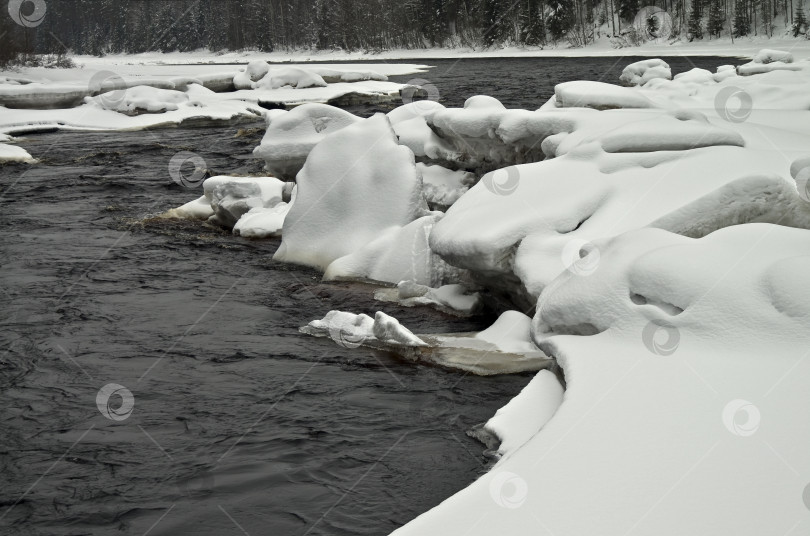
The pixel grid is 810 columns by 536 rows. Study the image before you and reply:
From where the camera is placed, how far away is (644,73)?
95.1ft

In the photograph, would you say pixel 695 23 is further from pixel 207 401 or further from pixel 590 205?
pixel 207 401

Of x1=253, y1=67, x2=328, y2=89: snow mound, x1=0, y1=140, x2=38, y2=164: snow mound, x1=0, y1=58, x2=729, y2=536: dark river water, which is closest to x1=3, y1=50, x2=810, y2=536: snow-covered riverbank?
x1=0, y1=58, x2=729, y2=536: dark river water

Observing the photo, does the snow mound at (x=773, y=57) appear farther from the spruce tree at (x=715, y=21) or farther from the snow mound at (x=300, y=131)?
the spruce tree at (x=715, y=21)

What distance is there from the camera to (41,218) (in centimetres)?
1303

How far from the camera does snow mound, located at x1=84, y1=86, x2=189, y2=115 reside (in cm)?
2619

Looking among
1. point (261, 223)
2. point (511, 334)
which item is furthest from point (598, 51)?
point (511, 334)

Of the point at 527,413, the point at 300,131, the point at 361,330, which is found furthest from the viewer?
the point at 300,131

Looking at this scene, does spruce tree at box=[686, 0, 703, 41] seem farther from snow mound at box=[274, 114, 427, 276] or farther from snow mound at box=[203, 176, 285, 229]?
snow mound at box=[274, 114, 427, 276]

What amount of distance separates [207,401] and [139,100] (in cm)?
2205

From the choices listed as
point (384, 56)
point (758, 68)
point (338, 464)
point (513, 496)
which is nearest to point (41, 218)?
point (338, 464)

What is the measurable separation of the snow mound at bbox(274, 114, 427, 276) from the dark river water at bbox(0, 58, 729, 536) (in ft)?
1.47

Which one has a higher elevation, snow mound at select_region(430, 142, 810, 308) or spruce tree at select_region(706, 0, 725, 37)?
snow mound at select_region(430, 142, 810, 308)

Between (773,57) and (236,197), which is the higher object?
(236,197)

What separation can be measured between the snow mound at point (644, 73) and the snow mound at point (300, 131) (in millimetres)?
17268
